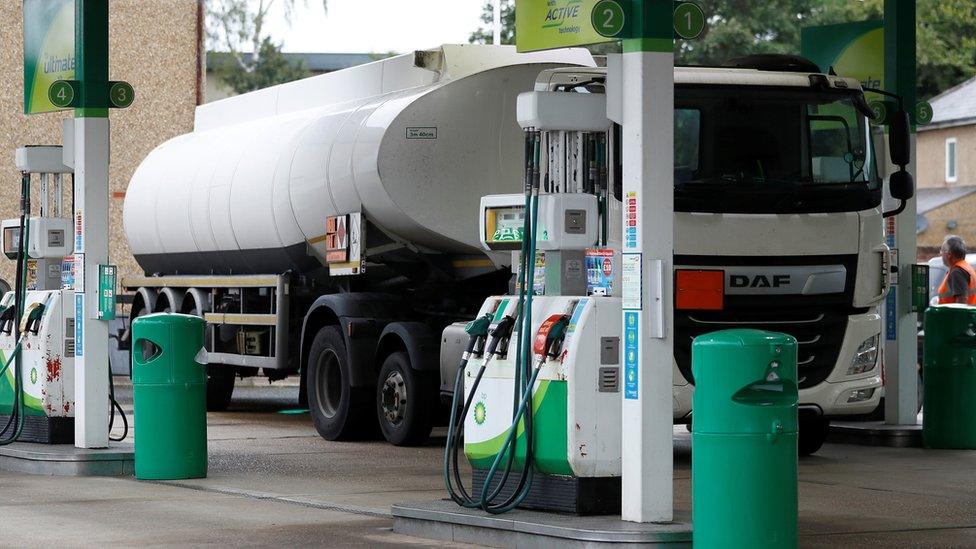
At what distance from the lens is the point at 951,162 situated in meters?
61.5

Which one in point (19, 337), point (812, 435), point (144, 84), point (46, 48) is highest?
point (144, 84)

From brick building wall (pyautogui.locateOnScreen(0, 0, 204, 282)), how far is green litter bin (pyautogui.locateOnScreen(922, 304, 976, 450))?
15020 mm

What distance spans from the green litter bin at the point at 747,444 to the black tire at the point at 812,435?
22.7ft

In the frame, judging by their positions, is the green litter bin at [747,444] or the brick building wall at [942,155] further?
the brick building wall at [942,155]

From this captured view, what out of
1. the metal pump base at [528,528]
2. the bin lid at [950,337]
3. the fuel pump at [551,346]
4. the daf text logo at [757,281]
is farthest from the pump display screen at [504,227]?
the bin lid at [950,337]

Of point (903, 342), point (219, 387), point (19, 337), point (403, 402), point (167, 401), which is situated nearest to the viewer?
point (167, 401)

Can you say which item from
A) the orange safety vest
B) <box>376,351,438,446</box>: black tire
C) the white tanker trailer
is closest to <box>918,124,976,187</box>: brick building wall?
the orange safety vest

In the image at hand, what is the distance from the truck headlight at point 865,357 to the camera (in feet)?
46.2

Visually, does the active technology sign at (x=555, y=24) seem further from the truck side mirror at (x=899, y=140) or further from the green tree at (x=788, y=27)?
the green tree at (x=788, y=27)

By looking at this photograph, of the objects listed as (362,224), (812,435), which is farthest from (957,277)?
(362,224)

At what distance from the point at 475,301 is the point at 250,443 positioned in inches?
95.2

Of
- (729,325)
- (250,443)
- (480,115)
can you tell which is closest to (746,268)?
(729,325)

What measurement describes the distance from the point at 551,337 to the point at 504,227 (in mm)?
1016

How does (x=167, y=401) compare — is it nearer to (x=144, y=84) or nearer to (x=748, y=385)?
(x=748, y=385)
